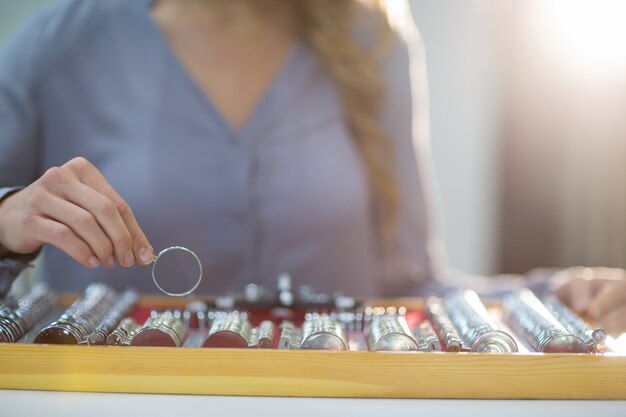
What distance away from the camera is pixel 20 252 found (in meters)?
0.64

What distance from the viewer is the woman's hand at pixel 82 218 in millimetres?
555

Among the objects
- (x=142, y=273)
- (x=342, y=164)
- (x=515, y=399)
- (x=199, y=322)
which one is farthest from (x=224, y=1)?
(x=515, y=399)

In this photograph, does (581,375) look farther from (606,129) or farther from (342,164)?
(606,129)

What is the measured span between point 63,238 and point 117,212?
42mm

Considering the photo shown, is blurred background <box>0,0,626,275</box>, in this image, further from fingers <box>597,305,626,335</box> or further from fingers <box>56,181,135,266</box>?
fingers <box>56,181,135,266</box>

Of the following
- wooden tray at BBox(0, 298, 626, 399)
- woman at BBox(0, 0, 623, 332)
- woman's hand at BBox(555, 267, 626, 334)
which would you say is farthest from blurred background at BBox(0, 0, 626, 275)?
wooden tray at BBox(0, 298, 626, 399)

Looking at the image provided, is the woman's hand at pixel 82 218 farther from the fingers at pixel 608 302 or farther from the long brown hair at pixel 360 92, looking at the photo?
the long brown hair at pixel 360 92

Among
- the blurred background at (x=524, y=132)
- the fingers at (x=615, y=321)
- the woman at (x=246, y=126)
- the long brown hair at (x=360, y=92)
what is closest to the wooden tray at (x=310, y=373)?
the fingers at (x=615, y=321)

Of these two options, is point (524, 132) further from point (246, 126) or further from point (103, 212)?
point (103, 212)

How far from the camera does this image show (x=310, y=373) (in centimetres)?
53

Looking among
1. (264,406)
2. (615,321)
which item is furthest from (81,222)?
(615,321)

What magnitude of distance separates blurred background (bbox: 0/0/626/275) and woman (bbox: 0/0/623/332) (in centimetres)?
110

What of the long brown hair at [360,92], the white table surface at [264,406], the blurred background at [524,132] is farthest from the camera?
the blurred background at [524,132]

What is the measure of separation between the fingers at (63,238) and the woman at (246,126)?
0.28 meters
